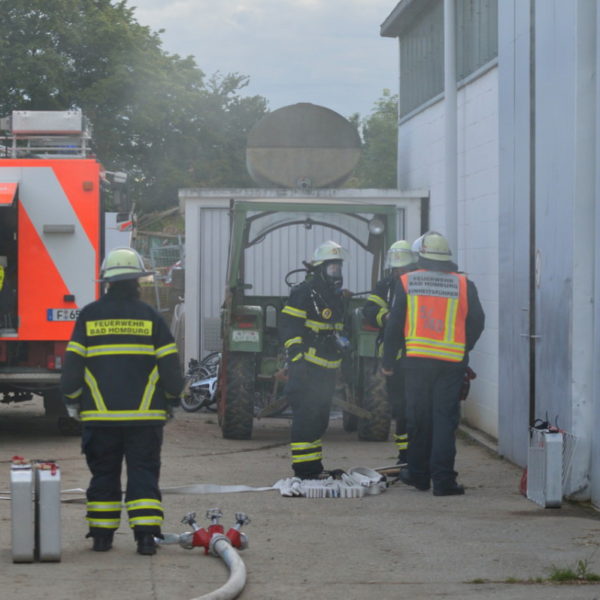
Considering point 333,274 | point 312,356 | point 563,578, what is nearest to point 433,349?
point 312,356

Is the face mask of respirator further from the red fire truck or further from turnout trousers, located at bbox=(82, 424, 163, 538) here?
turnout trousers, located at bbox=(82, 424, 163, 538)

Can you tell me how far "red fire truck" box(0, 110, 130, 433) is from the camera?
13.4m

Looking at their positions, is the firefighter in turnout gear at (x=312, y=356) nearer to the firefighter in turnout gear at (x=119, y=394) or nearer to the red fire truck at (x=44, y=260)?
the firefighter in turnout gear at (x=119, y=394)

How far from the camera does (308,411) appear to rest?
10.7 meters

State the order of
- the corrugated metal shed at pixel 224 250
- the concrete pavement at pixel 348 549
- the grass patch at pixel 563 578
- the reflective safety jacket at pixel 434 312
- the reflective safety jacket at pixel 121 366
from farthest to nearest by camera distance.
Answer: the corrugated metal shed at pixel 224 250, the reflective safety jacket at pixel 434 312, the reflective safety jacket at pixel 121 366, the grass patch at pixel 563 578, the concrete pavement at pixel 348 549

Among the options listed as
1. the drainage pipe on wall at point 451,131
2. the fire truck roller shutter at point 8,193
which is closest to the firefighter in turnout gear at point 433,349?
the fire truck roller shutter at point 8,193

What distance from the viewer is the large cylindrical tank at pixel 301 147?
1944 cm

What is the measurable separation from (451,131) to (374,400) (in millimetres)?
3963

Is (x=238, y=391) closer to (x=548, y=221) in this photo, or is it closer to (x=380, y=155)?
(x=548, y=221)

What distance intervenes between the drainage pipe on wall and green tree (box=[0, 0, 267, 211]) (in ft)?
101

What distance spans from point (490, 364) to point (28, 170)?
5.13 meters

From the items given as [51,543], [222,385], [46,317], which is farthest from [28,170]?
[51,543]

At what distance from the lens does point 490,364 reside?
14.6 metres

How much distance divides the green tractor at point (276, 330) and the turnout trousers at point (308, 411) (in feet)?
8.55
